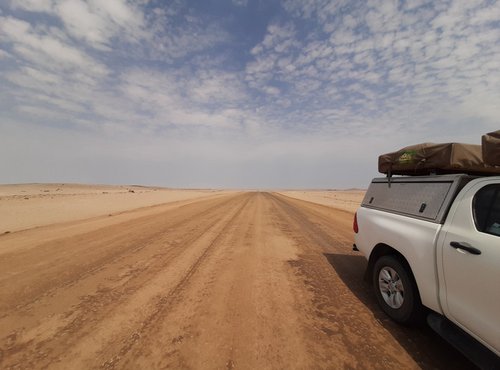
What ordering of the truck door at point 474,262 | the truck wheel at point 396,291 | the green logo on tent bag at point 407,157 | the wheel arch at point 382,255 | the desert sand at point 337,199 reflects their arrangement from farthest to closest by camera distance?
1. the desert sand at point 337,199
2. the green logo on tent bag at point 407,157
3. the wheel arch at point 382,255
4. the truck wheel at point 396,291
5. the truck door at point 474,262

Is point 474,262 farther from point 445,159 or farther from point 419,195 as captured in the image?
point 445,159

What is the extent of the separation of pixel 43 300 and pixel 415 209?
5554 mm

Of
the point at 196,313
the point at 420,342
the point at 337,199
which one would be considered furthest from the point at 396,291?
the point at 337,199

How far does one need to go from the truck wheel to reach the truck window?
1.13 m

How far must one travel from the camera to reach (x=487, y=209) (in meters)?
2.69

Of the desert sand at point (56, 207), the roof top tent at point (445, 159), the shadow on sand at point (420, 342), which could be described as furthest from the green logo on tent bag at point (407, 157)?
the desert sand at point (56, 207)

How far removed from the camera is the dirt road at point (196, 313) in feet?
9.10

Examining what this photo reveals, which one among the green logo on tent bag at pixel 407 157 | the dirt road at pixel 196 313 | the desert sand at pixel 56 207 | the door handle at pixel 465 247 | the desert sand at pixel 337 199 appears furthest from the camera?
the desert sand at pixel 337 199

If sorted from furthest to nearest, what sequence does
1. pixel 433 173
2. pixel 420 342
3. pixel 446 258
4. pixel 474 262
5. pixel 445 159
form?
1. pixel 433 173
2. pixel 445 159
3. pixel 420 342
4. pixel 446 258
5. pixel 474 262

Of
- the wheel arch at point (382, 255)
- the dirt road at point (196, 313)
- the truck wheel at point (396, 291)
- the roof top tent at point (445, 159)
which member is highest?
the roof top tent at point (445, 159)

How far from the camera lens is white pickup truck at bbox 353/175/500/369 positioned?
238cm

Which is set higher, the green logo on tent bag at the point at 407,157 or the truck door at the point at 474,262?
the green logo on tent bag at the point at 407,157

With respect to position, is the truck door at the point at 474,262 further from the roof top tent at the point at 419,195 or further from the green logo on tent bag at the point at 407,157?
the green logo on tent bag at the point at 407,157

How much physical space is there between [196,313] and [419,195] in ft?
11.4
